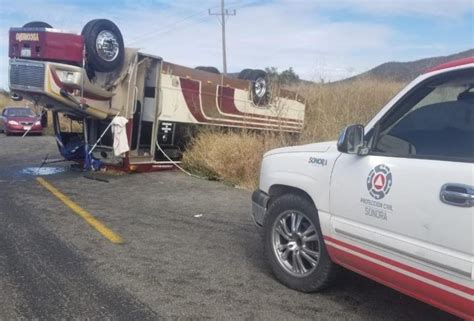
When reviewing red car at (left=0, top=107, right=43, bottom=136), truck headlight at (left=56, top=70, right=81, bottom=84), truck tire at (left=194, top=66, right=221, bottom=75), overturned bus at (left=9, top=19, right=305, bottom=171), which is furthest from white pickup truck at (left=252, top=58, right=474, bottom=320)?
red car at (left=0, top=107, right=43, bottom=136)

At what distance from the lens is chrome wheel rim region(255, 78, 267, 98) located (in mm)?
15344

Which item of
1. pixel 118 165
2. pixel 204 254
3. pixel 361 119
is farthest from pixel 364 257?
pixel 361 119

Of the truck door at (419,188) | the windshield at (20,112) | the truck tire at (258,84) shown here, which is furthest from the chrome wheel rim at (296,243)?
the windshield at (20,112)

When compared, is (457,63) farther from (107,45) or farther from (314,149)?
(107,45)

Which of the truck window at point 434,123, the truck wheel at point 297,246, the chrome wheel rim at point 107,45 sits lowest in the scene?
the truck wheel at point 297,246

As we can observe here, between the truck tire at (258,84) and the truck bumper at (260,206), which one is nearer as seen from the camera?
the truck bumper at (260,206)

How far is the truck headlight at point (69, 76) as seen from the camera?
416 inches

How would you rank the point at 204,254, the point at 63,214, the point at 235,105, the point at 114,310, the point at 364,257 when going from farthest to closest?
the point at 235,105
the point at 63,214
the point at 204,254
the point at 114,310
the point at 364,257

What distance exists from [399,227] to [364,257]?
455 mm

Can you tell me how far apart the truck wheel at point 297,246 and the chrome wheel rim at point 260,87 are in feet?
34.9

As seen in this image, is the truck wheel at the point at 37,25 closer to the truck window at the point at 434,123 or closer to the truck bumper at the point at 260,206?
the truck bumper at the point at 260,206

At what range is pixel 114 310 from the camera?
4.17 metres

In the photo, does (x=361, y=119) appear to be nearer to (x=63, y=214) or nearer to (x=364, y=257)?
(x=63, y=214)

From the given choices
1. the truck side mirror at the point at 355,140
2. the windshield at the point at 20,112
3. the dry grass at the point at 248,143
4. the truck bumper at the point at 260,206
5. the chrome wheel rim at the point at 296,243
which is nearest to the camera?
the truck side mirror at the point at 355,140
